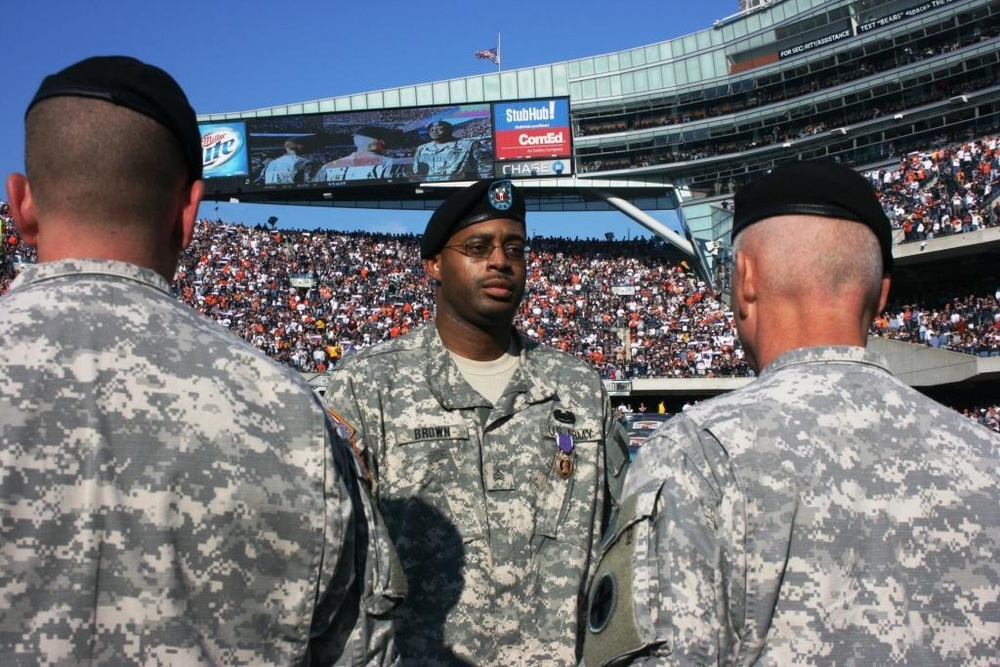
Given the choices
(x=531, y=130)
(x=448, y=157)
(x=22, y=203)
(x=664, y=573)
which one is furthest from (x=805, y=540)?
(x=448, y=157)

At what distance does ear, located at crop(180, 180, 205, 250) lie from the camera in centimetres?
195

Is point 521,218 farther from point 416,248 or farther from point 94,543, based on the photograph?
point 416,248

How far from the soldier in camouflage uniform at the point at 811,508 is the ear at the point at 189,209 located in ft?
3.30

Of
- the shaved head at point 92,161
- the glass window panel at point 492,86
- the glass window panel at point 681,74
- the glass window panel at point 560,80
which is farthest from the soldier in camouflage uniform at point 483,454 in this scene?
the glass window panel at point 492,86

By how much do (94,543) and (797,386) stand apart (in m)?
1.33

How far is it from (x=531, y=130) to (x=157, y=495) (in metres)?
41.1

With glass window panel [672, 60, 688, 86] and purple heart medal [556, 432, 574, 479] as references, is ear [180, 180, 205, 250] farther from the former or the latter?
glass window panel [672, 60, 688, 86]

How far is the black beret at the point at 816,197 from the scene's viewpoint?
2.05 meters

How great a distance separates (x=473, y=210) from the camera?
13.0 feet

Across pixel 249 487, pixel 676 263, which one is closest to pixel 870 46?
pixel 676 263

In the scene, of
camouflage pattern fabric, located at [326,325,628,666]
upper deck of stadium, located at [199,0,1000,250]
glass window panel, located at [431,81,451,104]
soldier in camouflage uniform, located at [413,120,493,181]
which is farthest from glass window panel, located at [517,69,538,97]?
camouflage pattern fabric, located at [326,325,628,666]

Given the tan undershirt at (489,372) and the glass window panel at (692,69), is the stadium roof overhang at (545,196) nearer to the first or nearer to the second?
the glass window panel at (692,69)

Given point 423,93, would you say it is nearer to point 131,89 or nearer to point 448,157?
point 448,157

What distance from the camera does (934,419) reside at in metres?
2.04
